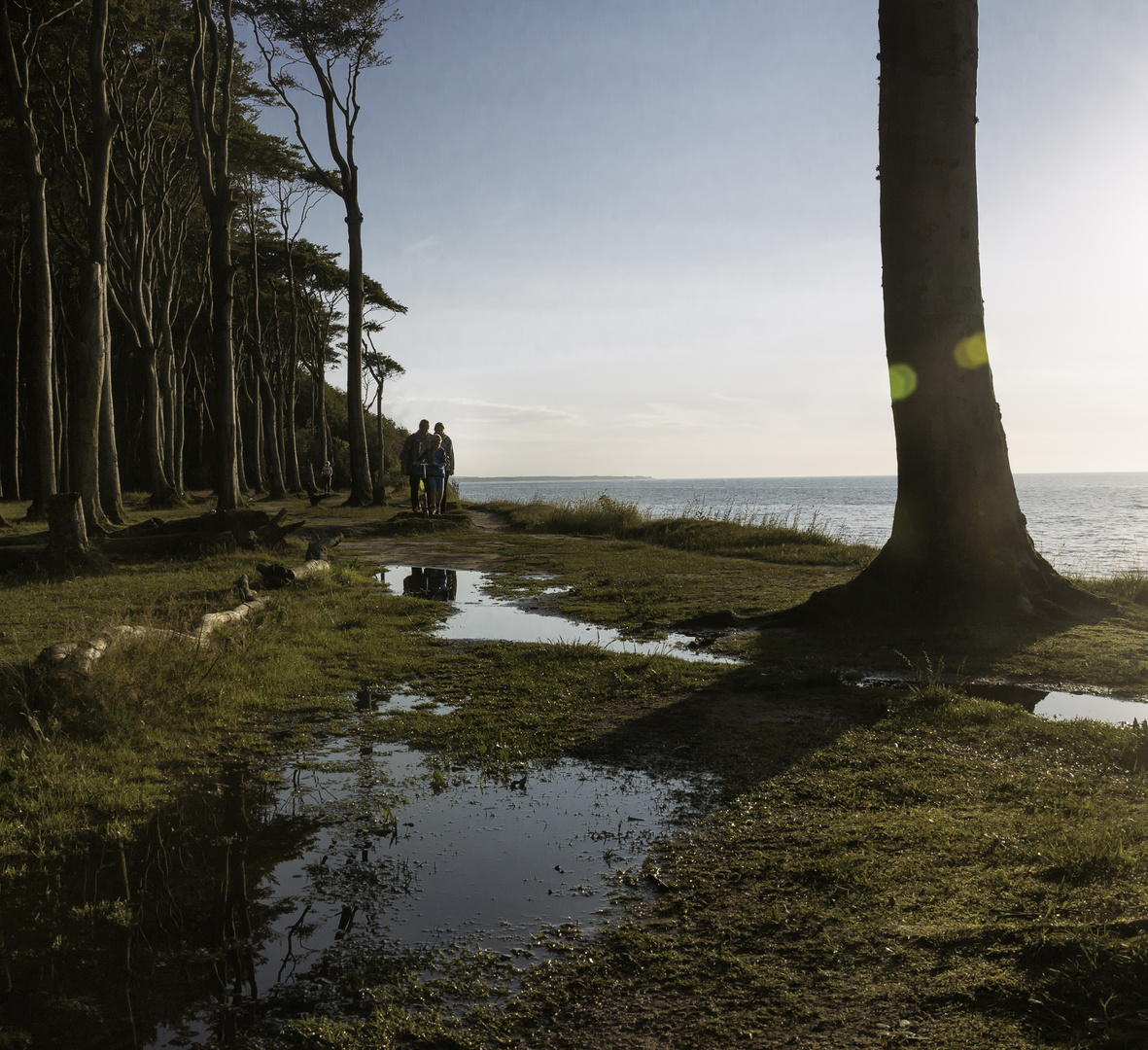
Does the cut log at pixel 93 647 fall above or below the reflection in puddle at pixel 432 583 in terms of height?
above

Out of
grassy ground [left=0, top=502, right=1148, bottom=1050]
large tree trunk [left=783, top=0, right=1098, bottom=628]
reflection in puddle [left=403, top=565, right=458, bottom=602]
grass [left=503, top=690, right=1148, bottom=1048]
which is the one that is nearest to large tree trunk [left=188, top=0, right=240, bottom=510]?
reflection in puddle [left=403, top=565, right=458, bottom=602]

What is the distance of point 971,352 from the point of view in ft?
24.4

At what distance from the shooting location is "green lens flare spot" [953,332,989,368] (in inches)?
291

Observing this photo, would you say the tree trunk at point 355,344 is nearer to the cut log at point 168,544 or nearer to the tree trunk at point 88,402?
the tree trunk at point 88,402

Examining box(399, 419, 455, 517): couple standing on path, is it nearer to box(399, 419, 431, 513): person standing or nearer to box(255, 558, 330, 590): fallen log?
A: box(399, 419, 431, 513): person standing

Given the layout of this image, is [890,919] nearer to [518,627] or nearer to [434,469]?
[518,627]

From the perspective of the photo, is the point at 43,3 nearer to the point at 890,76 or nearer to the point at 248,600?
the point at 248,600

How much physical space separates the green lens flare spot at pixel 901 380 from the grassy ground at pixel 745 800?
7.50 ft

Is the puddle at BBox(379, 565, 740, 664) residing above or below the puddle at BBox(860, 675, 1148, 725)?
above

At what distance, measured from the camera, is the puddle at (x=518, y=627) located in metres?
7.34

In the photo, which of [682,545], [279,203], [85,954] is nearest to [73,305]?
[279,203]

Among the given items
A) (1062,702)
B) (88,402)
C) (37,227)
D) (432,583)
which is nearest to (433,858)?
(1062,702)

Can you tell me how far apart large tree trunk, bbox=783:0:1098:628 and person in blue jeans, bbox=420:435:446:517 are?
1298 cm

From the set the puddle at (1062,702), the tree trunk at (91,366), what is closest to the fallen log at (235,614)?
the puddle at (1062,702)
